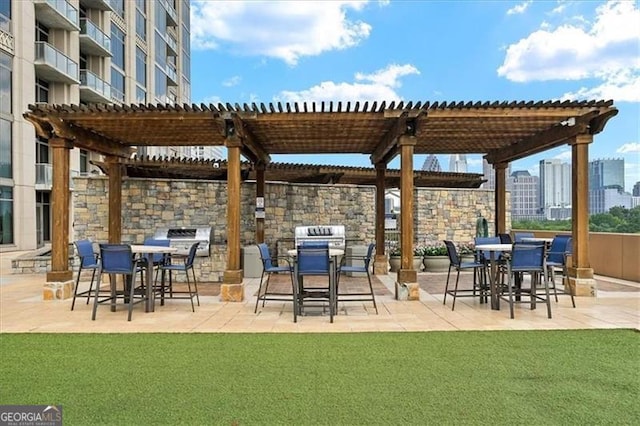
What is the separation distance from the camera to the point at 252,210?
10.5 m

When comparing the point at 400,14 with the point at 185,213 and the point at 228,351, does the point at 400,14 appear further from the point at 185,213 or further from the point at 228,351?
the point at 228,351

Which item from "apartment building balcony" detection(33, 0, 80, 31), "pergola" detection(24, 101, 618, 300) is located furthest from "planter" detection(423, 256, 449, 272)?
"apartment building balcony" detection(33, 0, 80, 31)

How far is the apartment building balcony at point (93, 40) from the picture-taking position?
19.6 m

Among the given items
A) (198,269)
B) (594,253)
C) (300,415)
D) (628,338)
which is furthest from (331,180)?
(300,415)

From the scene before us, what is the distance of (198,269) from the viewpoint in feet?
28.3

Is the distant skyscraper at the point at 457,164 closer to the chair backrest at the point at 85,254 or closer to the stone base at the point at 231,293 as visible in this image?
the stone base at the point at 231,293

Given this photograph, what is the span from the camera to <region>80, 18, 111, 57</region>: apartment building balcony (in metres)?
19.6

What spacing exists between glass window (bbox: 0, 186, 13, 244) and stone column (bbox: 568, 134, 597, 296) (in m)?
17.7

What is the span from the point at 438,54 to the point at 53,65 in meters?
16.5

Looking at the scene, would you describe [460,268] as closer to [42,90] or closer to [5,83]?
[5,83]

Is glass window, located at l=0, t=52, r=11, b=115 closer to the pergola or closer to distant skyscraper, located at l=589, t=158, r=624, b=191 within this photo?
the pergola

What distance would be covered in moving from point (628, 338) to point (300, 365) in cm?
328

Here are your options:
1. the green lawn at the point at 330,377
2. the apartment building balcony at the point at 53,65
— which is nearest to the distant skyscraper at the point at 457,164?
the green lawn at the point at 330,377

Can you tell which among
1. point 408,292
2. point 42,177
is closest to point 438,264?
point 408,292
